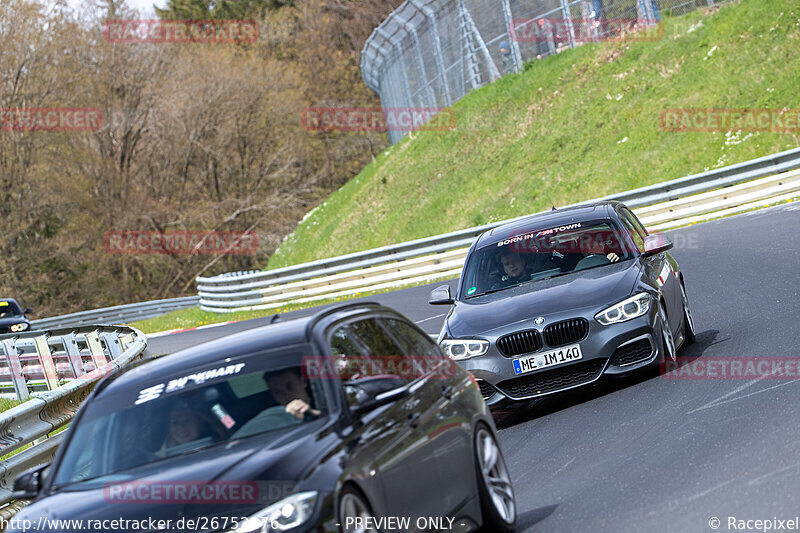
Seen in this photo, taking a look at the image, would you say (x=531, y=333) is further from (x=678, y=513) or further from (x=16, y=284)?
(x=16, y=284)

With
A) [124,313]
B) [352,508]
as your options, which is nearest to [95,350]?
[352,508]

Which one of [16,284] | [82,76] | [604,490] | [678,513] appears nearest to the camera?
[678,513]

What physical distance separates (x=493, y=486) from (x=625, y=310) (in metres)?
3.70

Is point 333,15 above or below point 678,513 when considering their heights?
above

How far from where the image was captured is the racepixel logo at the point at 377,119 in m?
42.1

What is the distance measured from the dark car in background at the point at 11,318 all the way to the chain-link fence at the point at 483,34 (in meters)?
16.8

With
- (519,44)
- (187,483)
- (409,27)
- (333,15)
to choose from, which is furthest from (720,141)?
(333,15)

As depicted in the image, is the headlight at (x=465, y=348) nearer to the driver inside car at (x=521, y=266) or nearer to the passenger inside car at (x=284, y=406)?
the driver inside car at (x=521, y=266)

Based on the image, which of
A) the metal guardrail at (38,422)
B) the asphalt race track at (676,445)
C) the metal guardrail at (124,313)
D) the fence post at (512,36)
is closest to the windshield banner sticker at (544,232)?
the asphalt race track at (676,445)

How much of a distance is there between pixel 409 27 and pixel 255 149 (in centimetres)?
2054

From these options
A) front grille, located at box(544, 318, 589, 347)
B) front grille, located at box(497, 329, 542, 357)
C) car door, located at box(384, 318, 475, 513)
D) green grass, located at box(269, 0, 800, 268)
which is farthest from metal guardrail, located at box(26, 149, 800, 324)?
car door, located at box(384, 318, 475, 513)

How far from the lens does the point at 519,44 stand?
123 feet

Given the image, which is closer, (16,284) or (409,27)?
(409,27)

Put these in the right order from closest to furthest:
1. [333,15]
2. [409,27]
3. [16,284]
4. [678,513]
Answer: [678,513], [409,27], [16,284], [333,15]
